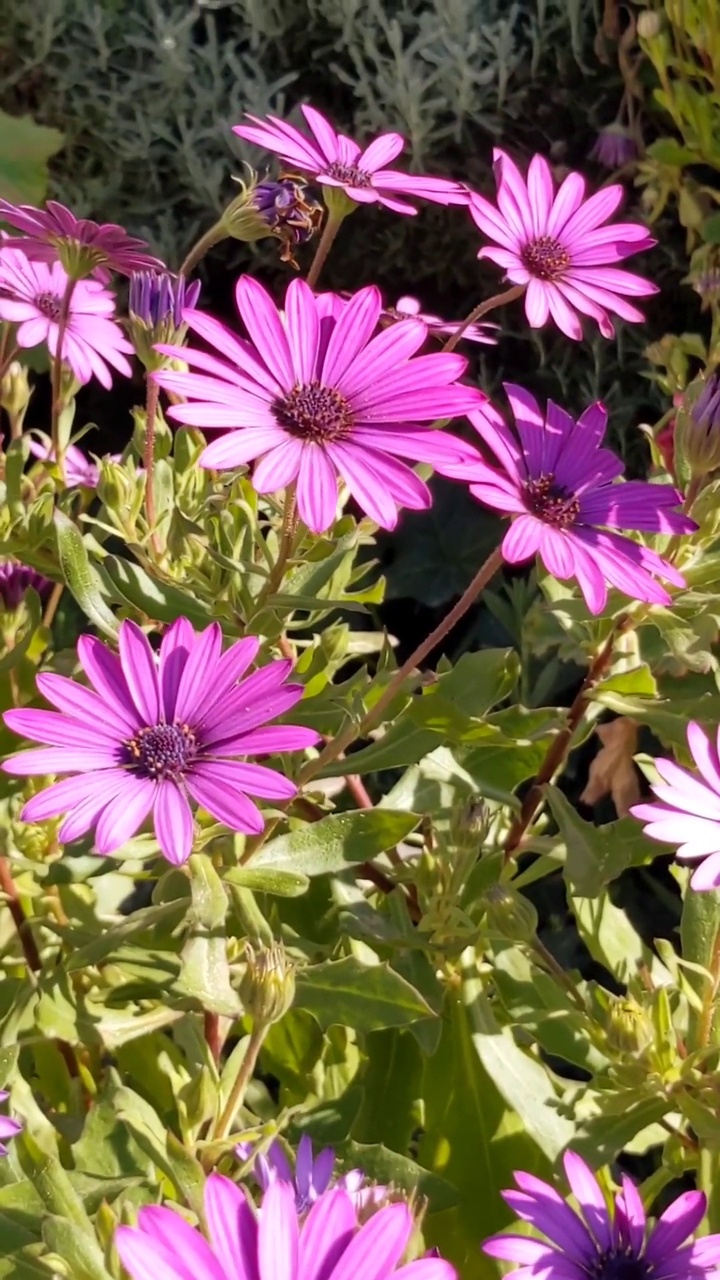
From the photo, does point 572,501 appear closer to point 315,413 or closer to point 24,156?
point 315,413

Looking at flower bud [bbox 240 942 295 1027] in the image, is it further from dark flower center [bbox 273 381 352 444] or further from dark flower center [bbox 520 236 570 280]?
dark flower center [bbox 520 236 570 280]

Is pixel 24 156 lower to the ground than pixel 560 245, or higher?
higher

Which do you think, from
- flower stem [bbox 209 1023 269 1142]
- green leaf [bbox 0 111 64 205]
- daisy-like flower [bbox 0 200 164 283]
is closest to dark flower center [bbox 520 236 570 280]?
daisy-like flower [bbox 0 200 164 283]

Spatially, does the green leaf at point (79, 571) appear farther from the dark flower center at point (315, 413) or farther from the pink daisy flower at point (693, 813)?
the pink daisy flower at point (693, 813)

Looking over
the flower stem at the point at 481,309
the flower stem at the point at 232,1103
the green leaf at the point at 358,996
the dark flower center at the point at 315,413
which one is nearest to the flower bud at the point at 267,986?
the flower stem at the point at 232,1103

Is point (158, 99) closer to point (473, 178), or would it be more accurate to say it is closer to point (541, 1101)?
point (473, 178)

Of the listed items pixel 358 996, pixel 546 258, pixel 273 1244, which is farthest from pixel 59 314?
pixel 273 1244
